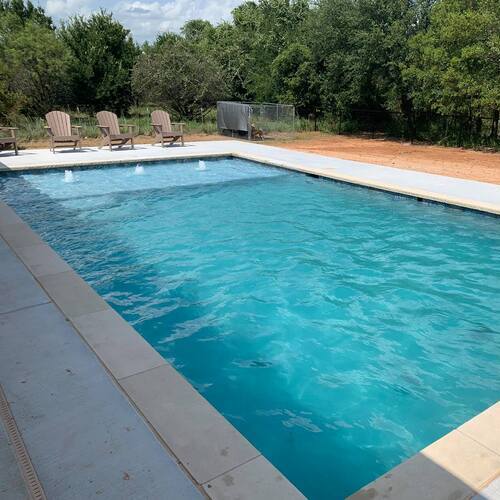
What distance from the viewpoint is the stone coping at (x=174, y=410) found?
2006 millimetres

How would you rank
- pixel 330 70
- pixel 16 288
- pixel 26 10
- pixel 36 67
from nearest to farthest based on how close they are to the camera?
pixel 16 288
pixel 330 70
pixel 36 67
pixel 26 10

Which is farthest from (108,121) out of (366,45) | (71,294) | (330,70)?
(71,294)

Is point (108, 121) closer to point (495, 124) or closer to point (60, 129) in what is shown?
point (60, 129)

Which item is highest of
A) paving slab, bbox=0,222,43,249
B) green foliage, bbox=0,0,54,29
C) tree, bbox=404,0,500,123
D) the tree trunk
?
green foliage, bbox=0,0,54,29

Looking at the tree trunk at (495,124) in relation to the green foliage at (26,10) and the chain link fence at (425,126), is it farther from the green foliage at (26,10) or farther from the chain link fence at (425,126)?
the green foliage at (26,10)

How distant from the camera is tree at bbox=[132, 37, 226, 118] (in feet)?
58.2

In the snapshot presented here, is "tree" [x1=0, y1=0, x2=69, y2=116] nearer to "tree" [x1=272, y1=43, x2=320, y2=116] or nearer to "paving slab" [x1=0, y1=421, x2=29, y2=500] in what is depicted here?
"tree" [x1=272, y1=43, x2=320, y2=116]

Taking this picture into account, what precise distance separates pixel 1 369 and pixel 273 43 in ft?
77.4

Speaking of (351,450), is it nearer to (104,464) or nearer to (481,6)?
(104,464)

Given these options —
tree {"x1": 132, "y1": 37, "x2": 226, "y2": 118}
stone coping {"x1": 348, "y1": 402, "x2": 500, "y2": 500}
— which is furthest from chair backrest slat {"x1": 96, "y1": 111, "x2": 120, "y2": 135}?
stone coping {"x1": 348, "y1": 402, "x2": 500, "y2": 500}

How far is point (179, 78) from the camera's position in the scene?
58.7 ft

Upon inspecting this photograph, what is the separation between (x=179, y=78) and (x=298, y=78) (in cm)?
498

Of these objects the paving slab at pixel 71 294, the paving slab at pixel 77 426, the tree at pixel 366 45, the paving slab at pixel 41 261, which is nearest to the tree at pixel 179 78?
the tree at pixel 366 45

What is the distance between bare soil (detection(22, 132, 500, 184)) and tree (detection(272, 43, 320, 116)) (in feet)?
6.65
